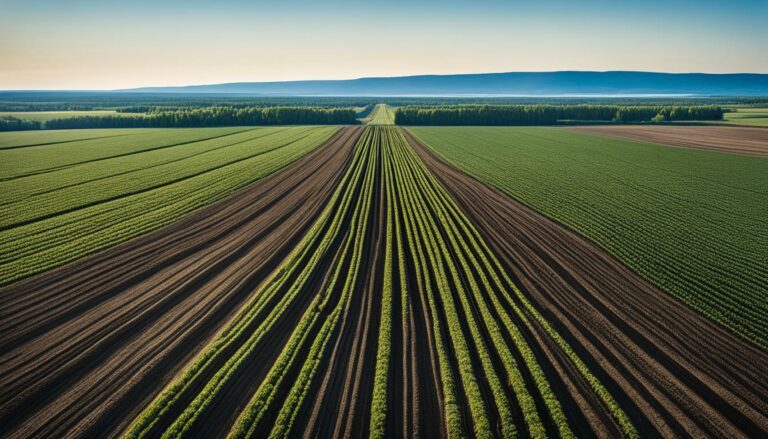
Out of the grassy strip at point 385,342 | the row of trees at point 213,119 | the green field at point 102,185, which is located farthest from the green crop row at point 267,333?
the row of trees at point 213,119

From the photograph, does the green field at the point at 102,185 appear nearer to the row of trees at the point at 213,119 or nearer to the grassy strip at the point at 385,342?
the grassy strip at the point at 385,342

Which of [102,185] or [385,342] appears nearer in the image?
[385,342]

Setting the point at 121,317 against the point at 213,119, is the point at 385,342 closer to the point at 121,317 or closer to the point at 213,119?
the point at 121,317

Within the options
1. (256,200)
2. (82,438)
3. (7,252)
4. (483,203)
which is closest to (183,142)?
(256,200)

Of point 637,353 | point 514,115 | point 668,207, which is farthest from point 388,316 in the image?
point 514,115

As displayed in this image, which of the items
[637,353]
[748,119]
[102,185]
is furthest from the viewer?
[748,119]

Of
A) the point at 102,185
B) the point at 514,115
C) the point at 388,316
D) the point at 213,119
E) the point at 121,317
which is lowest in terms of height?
the point at 388,316

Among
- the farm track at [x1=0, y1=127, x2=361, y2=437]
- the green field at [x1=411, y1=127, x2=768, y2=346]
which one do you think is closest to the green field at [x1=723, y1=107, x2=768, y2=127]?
the green field at [x1=411, y1=127, x2=768, y2=346]
